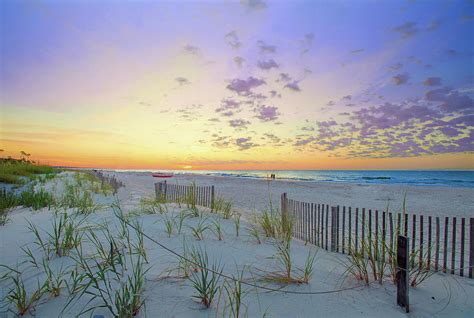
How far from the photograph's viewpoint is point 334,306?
307cm

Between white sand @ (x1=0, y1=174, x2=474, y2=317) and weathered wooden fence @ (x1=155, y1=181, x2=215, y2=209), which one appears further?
weathered wooden fence @ (x1=155, y1=181, x2=215, y2=209)

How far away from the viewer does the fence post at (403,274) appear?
293 centimetres

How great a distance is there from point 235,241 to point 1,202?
751cm

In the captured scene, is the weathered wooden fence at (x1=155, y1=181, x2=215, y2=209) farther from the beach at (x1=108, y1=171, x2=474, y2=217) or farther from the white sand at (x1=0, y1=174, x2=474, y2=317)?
the white sand at (x1=0, y1=174, x2=474, y2=317)

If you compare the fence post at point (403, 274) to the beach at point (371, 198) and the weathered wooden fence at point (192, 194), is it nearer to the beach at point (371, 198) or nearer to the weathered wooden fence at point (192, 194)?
the beach at point (371, 198)

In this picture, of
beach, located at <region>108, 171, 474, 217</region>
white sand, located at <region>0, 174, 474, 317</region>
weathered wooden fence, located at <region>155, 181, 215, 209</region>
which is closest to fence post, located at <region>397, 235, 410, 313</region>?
white sand, located at <region>0, 174, 474, 317</region>

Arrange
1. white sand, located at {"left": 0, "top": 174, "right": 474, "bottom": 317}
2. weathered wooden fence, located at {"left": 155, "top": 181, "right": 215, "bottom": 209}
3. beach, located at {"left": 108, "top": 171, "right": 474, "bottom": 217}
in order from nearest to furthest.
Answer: white sand, located at {"left": 0, "top": 174, "right": 474, "bottom": 317}, weathered wooden fence, located at {"left": 155, "top": 181, "right": 215, "bottom": 209}, beach, located at {"left": 108, "top": 171, "right": 474, "bottom": 217}

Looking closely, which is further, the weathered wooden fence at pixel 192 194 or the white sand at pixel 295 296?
the weathered wooden fence at pixel 192 194

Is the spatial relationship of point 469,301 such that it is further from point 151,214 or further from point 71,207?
point 71,207

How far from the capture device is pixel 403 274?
2.91m

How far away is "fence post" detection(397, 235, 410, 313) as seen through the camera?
2.93 meters

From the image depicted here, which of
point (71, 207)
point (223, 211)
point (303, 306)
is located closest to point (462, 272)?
point (303, 306)

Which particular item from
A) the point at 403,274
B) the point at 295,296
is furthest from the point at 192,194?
the point at 403,274

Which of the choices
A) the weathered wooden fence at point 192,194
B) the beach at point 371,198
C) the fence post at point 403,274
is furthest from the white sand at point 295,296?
the weathered wooden fence at point 192,194
